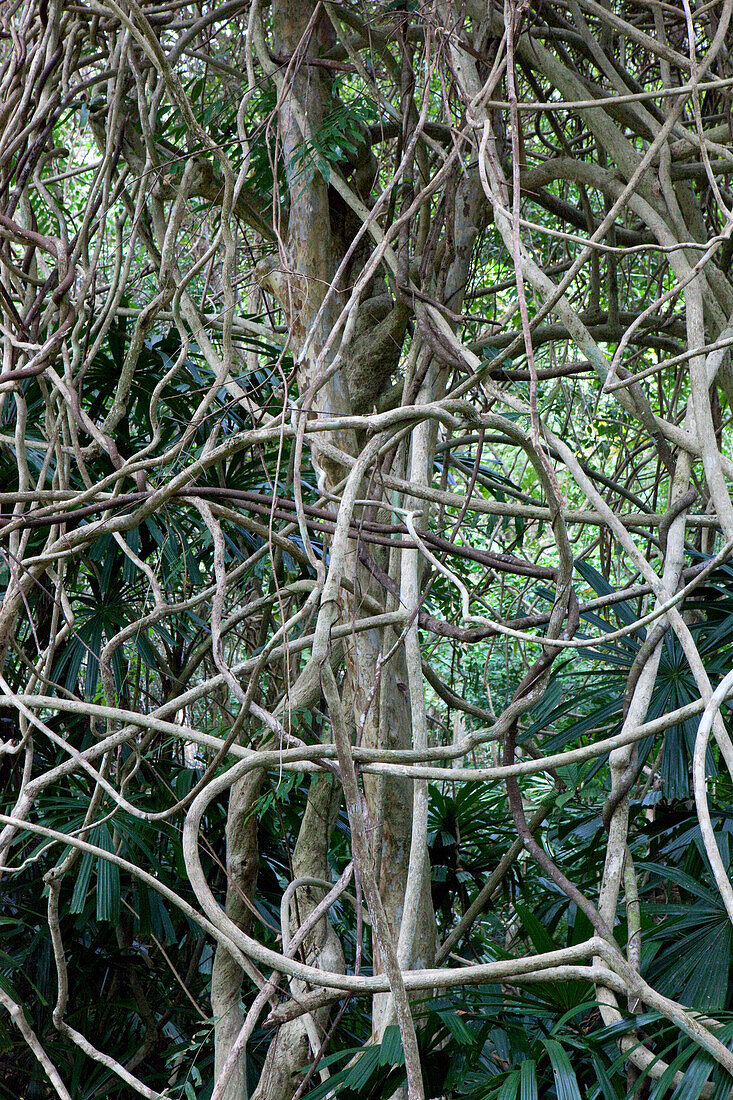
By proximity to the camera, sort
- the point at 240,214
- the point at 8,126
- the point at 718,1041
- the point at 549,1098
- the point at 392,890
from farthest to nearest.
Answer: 1. the point at 240,214
2. the point at 392,890
3. the point at 8,126
4. the point at 549,1098
5. the point at 718,1041

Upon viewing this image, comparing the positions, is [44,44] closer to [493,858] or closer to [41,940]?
[41,940]

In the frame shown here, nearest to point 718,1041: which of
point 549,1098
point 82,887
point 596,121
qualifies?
point 549,1098

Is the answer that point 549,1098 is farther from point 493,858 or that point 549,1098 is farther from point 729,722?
point 493,858

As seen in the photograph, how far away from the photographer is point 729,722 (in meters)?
1.39

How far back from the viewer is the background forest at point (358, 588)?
103 cm

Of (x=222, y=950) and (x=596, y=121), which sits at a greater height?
(x=596, y=121)

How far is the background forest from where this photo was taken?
103cm

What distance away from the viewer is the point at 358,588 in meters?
1.14

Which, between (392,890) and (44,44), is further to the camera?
(392,890)

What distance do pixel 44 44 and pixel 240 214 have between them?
64 centimetres

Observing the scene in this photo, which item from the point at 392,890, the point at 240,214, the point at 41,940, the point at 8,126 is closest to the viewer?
the point at 8,126

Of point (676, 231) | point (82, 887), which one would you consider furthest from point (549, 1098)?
point (676, 231)

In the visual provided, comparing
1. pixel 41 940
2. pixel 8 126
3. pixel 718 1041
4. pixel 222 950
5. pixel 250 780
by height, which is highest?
pixel 8 126

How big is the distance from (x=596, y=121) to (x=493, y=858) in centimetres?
148
